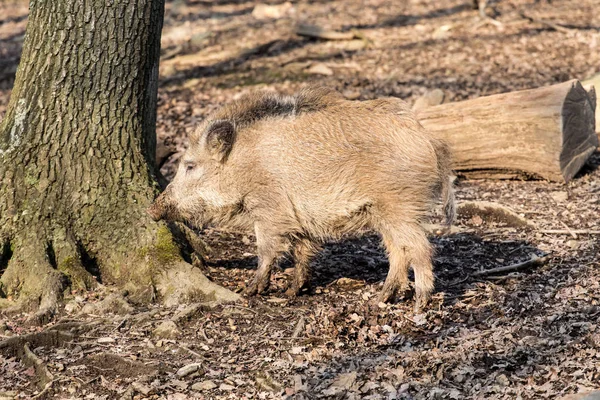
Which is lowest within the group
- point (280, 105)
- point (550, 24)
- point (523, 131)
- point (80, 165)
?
point (523, 131)

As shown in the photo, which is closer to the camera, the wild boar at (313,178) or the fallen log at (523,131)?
the wild boar at (313,178)

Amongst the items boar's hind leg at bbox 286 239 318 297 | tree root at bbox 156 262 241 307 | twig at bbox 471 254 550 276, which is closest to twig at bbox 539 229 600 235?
twig at bbox 471 254 550 276

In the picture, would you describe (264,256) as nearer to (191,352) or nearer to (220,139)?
(220,139)

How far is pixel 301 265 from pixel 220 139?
4.03 feet

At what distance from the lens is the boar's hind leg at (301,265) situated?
630cm

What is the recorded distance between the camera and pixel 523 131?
8.56m

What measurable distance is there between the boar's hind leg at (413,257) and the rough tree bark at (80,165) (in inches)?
50.0

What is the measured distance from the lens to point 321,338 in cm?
535

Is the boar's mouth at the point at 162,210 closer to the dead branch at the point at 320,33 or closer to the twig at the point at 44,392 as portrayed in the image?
the twig at the point at 44,392

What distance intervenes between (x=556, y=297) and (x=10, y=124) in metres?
4.49

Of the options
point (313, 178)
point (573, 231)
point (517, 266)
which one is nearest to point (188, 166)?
point (313, 178)

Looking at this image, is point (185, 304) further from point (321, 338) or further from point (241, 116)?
point (241, 116)

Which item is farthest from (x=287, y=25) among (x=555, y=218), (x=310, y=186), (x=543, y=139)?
(x=310, y=186)

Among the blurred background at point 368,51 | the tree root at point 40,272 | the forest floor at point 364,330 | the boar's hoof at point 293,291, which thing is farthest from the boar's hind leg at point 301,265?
the blurred background at point 368,51
